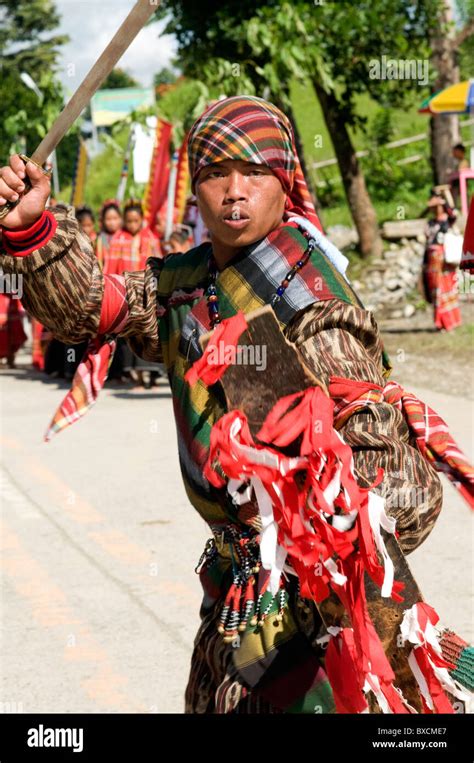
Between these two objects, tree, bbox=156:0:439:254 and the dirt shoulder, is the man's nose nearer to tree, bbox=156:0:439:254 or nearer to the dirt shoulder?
the dirt shoulder

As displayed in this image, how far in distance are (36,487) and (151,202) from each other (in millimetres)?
5658

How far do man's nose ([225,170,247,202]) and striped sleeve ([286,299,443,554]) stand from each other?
27 cm

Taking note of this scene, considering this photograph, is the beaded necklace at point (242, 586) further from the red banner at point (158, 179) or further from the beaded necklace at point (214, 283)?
the red banner at point (158, 179)

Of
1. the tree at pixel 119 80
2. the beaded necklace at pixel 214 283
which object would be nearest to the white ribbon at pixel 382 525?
the beaded necklace at pixel 214 283

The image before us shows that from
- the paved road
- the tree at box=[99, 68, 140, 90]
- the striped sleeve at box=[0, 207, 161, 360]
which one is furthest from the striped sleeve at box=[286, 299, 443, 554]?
the tree at box=[99, 68, 140, 90]

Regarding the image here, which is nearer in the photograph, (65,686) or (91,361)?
(91,361)

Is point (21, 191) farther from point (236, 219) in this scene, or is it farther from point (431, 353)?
point (431, 353)

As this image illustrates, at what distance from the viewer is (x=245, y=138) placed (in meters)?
2.37

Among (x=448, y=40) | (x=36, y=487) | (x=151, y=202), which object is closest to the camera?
(x=36, y=487)

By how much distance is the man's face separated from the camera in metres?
2.37

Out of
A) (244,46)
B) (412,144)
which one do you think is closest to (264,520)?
(244,46)

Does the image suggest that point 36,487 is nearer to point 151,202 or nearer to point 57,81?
point 151,202

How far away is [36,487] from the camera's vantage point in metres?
7.59

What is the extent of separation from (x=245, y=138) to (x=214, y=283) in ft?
1.03
